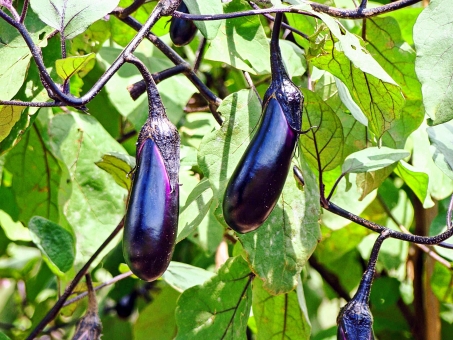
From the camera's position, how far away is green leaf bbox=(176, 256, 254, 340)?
0.75m

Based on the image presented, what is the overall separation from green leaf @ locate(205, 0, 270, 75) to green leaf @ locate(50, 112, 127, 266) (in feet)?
0.87

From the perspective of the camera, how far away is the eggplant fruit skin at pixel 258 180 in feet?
1.42

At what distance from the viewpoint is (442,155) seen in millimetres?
676

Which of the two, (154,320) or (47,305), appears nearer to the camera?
(154,320)

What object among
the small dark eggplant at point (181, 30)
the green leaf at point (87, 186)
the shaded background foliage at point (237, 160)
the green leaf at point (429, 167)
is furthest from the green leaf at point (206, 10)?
the green leaf at point (429, 167)

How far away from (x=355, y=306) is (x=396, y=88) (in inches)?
7.1

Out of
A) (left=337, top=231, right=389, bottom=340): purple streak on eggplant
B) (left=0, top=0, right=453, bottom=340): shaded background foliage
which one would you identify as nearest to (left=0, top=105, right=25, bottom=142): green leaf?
(left=0, top=0, right=453, bottom=340): shaded background foliage

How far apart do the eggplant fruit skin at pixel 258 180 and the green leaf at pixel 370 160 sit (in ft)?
0.77

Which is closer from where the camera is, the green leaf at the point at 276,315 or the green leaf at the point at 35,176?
the green leaf at the point at 276,315

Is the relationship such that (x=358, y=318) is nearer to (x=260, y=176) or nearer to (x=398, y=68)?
(x=260, y=176)

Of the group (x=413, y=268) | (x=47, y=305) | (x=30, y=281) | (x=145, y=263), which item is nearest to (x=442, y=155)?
(x=145, y=263)

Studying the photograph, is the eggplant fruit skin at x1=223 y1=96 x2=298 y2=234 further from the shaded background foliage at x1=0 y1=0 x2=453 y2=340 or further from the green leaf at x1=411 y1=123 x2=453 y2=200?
the green leaf at x1=411 y1=123 x2=453 y2=200

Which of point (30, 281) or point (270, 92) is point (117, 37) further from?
point (30, 281)

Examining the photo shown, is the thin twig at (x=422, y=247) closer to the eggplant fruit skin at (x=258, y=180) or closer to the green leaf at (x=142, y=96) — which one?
the green leaf at (x=142, y=96)
